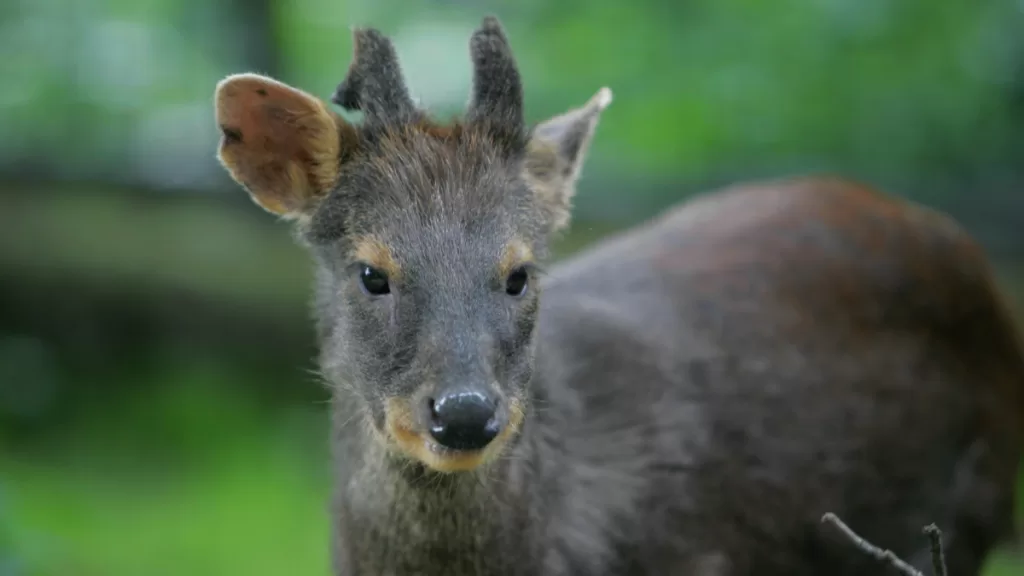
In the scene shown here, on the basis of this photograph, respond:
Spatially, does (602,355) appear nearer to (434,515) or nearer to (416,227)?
(434,515)

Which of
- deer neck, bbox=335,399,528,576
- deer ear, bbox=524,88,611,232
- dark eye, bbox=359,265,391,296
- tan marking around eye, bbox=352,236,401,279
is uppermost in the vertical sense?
deer ear, bbox=524,88,611,232

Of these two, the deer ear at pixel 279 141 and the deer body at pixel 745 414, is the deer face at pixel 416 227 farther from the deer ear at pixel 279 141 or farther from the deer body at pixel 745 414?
the deer body at pixel 745 414

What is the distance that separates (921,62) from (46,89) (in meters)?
5.10

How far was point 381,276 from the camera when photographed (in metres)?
3.70

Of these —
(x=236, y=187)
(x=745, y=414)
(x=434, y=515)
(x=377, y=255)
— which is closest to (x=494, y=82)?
(x=377, y=255)

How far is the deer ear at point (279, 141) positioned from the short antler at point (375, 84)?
94mm

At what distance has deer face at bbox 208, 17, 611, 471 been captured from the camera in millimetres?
3484

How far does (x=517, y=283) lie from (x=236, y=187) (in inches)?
186

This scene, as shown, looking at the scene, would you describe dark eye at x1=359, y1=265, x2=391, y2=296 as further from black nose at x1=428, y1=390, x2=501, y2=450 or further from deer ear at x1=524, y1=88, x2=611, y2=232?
deer ear at x1=524, y1=88, x2=611, y2=232

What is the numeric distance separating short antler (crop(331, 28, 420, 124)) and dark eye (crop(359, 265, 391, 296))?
48cm

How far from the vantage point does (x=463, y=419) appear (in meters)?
3.36

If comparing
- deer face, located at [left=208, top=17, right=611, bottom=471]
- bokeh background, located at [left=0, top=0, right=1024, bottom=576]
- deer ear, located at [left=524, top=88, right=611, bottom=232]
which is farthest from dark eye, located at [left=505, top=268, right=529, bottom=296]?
bokeh background, located at [left=0, top=0, right=1024, bottom=576]

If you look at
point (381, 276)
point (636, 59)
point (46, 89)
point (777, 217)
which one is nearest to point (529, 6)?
point (636, 59)

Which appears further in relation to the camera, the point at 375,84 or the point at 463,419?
the point at 375,84
